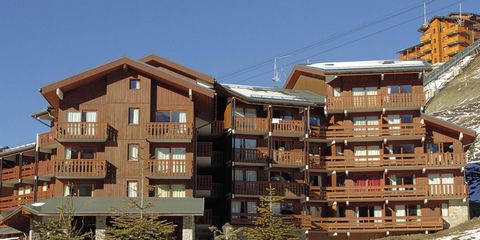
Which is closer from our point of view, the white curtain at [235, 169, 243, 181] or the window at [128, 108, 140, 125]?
the window at [128, 108, 140, 125]

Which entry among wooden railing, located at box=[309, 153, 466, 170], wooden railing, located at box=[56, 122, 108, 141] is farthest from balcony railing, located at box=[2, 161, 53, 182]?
wooden railing, located at box=[309, 153, 466, 170]

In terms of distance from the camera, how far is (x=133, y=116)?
1895 inches

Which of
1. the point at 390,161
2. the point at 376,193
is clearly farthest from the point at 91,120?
the point at 390,161

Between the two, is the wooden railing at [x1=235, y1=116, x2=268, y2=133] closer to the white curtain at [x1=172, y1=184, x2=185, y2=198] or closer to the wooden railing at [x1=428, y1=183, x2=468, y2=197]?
the white curtain at [x1=172, y1=184, x2=185, y2=198]

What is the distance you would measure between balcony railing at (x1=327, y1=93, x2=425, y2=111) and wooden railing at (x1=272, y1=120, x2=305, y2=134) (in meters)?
3.21

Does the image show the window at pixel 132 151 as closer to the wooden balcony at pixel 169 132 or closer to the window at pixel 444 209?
the wooden balcony at pixel 169 132

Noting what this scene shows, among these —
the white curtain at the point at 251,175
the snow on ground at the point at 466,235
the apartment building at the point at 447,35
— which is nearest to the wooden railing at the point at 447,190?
the snow on ground at the point at 466,235

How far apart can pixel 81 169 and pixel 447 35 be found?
11051cm

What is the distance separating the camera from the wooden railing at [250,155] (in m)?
52.3

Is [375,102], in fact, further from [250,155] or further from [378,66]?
[250,155]

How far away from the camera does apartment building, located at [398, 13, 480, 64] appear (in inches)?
5517

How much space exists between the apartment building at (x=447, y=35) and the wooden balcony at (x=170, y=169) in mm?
100611

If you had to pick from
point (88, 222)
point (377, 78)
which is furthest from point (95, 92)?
point (377, 78)

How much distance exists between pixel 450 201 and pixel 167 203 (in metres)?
22.5
